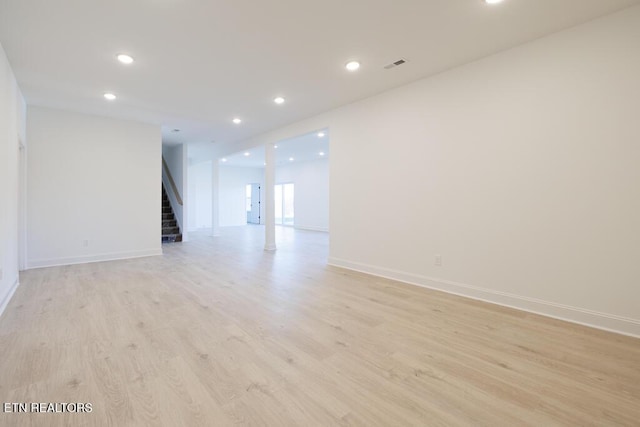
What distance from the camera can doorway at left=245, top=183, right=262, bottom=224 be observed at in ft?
47.0

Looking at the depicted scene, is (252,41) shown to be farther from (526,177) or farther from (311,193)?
(311,193)

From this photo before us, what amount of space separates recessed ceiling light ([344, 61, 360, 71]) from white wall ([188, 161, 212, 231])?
8.97 meters

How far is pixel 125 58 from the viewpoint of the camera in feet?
10.5

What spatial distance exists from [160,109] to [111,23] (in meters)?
2.57

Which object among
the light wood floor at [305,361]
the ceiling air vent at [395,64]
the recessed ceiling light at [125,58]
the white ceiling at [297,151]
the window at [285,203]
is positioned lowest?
the light wood floor at [305,361]

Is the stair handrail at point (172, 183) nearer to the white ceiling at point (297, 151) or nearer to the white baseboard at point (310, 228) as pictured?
the white ceiling at point (297, 151)

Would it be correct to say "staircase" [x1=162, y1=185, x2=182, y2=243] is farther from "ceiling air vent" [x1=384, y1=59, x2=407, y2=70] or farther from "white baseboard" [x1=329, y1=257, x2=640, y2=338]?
"ceiling air vent" [x1=384, y1=59, x2=407, y2=70]

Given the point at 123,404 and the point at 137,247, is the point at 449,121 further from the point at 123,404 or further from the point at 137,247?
the point at 137,247

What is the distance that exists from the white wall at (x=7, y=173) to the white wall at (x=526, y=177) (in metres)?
4.39

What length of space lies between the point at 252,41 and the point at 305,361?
2983mm

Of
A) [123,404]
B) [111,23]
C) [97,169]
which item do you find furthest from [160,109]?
[123,404]

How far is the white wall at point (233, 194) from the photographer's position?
12383 millimetres

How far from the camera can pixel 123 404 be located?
5.16ft

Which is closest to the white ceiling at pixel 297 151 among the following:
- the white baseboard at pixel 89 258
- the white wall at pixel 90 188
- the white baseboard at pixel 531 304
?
the white wall at pixel 90 188
